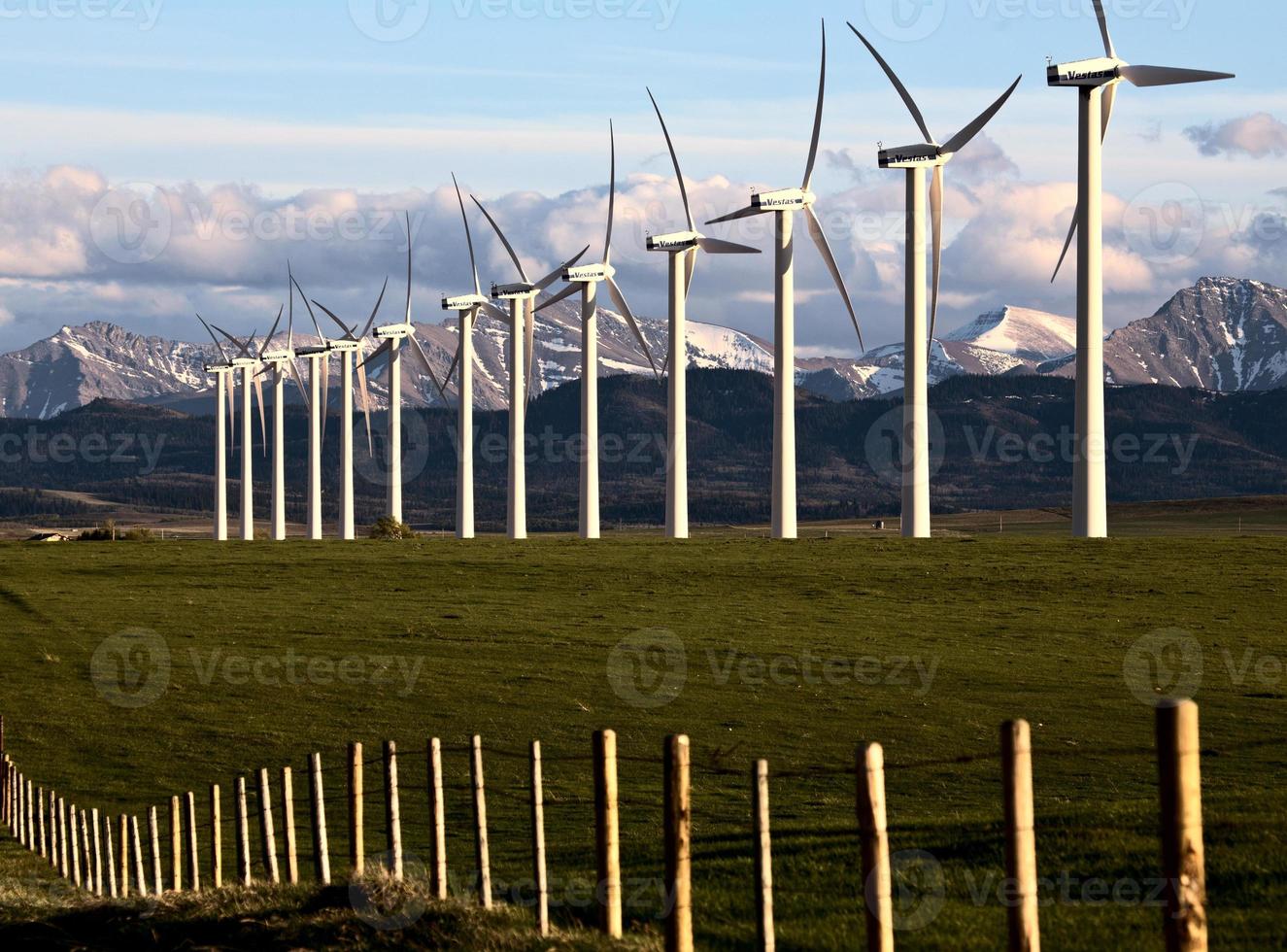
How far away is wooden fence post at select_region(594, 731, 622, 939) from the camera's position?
52.8 feet

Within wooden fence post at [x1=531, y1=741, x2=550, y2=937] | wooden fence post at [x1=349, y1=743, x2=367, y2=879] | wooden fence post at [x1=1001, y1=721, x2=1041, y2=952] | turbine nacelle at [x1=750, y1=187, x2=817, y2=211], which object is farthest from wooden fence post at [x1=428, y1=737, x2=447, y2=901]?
turbine nacelle at [x1=750, y1=187, x2=817, y2=211]

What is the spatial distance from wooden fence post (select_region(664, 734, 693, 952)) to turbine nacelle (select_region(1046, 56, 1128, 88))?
68.3m

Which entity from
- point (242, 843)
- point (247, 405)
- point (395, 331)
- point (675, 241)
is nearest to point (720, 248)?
point (675, 241)

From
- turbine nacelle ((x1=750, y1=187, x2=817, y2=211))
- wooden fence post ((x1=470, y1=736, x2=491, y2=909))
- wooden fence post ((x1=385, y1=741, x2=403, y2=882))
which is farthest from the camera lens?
turbine nacelle ((x1=750, y1=187, x2=817, y2=211))

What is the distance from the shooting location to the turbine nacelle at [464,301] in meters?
132

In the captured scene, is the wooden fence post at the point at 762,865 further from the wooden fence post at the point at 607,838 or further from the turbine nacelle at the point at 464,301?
the turbine nacelle at the point at 464,301

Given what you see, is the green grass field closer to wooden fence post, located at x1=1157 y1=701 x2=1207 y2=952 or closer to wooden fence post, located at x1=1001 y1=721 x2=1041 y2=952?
wooden fence post, located at x1=1001 y1=721 x2=1041 y2=952

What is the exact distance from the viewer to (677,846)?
1520 cm

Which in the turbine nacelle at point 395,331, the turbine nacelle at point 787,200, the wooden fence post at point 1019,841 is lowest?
the wooden fence post at point 1019,841

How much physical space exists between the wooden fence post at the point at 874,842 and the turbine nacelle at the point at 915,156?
76.4 m

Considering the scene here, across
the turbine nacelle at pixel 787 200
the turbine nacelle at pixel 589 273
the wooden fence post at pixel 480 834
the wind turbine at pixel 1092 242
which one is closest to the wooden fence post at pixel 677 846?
the wooden fence post at pixel 480 834

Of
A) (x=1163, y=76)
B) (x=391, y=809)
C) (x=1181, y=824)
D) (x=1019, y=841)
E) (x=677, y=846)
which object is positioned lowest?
(x=391, y=809)

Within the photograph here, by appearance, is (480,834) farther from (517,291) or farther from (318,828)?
(517,291)

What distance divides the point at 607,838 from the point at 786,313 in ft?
258
